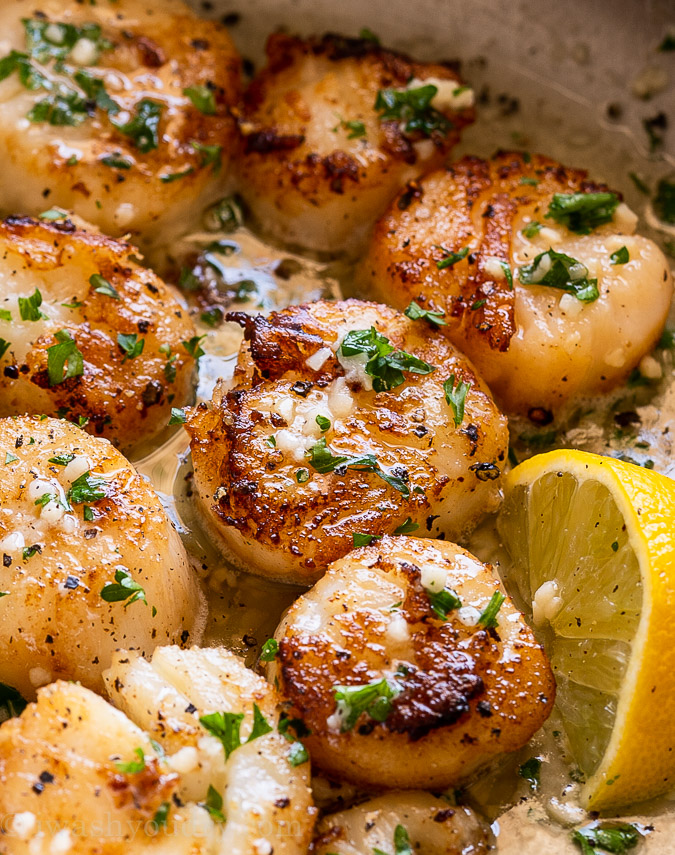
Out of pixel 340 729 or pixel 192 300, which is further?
pixel 192 300

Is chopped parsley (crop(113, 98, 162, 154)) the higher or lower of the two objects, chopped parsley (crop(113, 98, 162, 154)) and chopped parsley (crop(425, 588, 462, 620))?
the higher

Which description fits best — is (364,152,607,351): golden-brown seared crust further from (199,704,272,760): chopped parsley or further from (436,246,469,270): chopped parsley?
(199,704,272,760): chopped parsley

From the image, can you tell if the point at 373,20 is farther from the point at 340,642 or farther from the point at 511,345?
the point at 340,642

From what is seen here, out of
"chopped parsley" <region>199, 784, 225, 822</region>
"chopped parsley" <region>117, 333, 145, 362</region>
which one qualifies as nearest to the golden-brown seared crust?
"chopped parsley" <region>117, 333, 145, 362</region>

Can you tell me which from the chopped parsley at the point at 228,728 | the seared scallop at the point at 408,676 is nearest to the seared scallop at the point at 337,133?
the seared scallop at the point at 408,676

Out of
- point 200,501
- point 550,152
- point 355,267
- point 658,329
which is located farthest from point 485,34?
point 200,501

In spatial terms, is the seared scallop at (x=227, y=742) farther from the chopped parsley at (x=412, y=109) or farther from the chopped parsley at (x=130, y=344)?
the chopped parsley at (x=412, y=109)

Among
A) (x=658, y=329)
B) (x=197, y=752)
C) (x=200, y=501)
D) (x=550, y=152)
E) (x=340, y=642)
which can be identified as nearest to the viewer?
(x=197, y=752)
